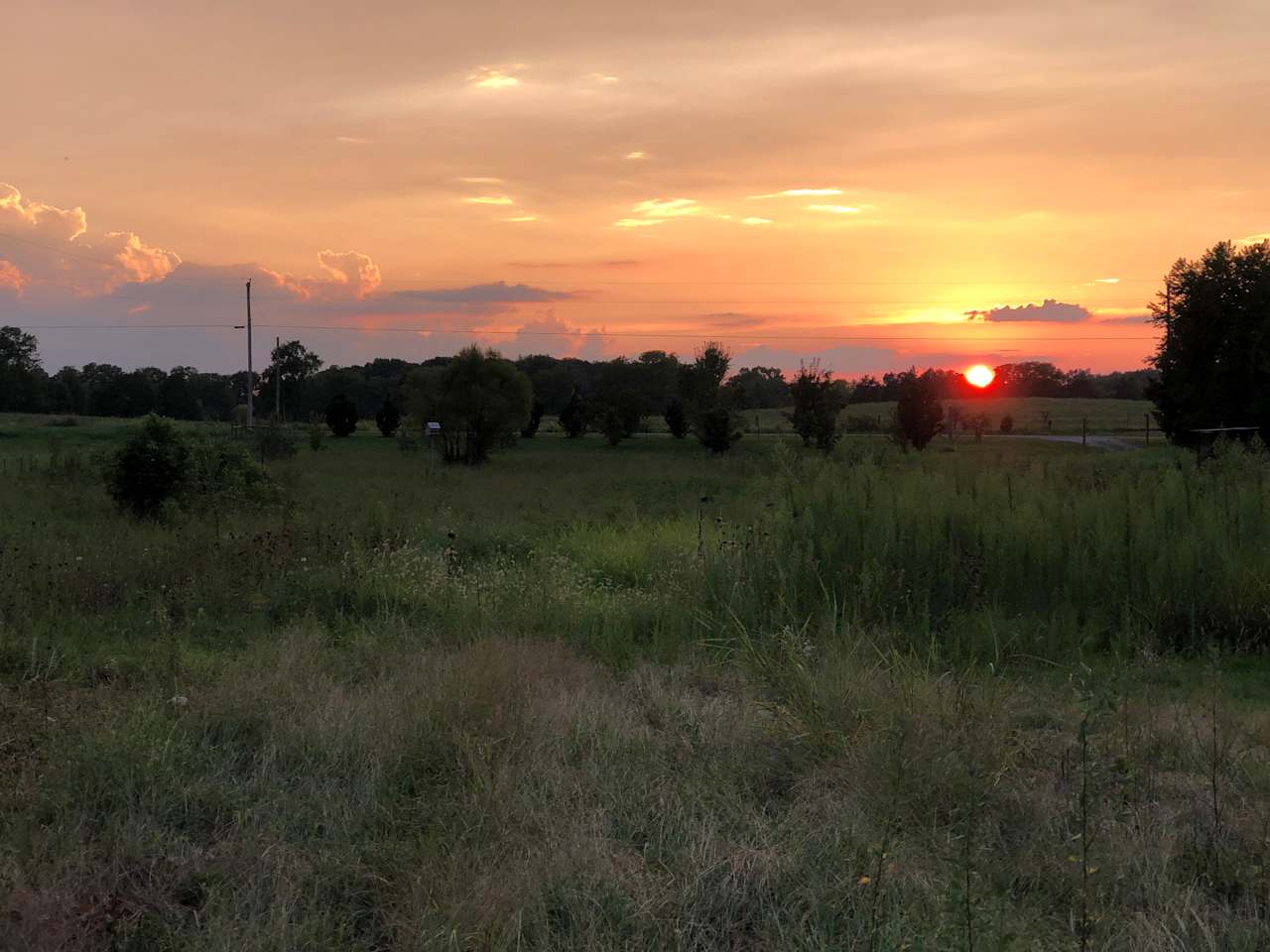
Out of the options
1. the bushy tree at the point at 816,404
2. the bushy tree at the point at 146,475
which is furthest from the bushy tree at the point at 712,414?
the bushy tree at the point at 146,475

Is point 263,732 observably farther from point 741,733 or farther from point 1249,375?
point 1249,375

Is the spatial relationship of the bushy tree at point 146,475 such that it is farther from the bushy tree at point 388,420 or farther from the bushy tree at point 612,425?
the bushy tree at point 388,420

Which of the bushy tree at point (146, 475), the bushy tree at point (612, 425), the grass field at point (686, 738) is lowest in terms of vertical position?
the grass field at point (686, 738)

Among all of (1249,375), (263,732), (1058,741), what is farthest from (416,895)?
(1249,375)

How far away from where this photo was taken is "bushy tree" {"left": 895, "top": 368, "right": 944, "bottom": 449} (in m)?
42.5

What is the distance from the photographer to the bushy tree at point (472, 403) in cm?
4300

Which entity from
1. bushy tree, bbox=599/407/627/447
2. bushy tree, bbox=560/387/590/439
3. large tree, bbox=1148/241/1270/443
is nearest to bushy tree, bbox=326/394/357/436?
bushy tree, bbox=560/387/590/439

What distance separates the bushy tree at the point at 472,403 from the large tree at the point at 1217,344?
28.3 metres

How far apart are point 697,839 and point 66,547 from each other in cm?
918

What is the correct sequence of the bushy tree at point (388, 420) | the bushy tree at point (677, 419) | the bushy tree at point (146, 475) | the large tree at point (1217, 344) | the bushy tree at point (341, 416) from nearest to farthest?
1. the bushy tree at point (146, 475)
2. the large tree at point (1217, 344)
3. the bushy tree at point (677, 419)
4. the bushy tree at point (341, 416)
5. the bushy tree at point (388, 420)

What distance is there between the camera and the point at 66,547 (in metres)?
10.6

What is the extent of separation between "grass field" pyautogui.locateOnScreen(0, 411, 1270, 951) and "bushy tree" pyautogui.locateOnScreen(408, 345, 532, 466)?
109ft

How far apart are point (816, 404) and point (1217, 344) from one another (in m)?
17.4

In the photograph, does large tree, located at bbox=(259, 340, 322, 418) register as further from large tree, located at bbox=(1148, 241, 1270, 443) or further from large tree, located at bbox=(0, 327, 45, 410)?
large tree, located at bbox=(1148, 241, 1270, 443)
